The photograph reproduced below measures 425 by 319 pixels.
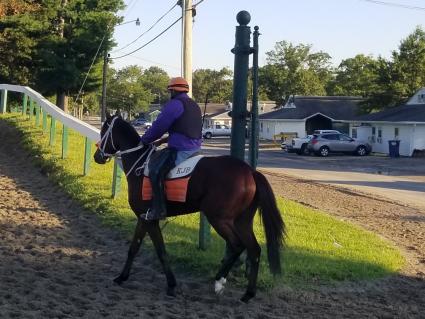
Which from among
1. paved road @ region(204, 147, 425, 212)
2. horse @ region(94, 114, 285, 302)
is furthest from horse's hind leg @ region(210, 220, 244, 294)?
paved road @ region(204, 147, 425, 212)

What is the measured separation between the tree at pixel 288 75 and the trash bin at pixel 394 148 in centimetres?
4960

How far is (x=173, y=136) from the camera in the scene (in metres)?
6.87

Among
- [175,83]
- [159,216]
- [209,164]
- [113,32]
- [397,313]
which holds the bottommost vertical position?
[397,313]

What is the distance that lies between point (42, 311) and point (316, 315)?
257 centimetres

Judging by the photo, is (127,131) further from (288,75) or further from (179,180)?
(288,75)

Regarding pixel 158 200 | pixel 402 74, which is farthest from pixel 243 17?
pixel 402 74

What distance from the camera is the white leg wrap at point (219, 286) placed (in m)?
6.70

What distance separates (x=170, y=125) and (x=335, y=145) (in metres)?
40.2

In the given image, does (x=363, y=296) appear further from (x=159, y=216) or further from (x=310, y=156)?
(x=310, y=156)

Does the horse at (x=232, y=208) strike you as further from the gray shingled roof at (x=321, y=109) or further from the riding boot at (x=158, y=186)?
the gray shingled roof at (x=321, y=109)

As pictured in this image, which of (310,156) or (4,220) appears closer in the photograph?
(4,220)

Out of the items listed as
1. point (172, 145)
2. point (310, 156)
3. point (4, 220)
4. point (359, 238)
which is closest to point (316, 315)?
point (172, 145)

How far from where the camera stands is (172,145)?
6.88 m

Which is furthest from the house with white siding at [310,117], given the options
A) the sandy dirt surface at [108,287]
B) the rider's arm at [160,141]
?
the rider's arm at [160,141]
